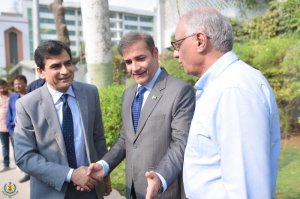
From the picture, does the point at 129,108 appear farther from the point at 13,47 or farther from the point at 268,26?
the point at 13,47

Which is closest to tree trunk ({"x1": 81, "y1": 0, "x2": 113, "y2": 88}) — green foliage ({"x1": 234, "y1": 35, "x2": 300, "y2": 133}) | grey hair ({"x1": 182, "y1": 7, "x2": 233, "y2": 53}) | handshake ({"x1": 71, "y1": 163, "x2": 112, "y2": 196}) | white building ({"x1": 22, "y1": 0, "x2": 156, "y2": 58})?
green foliage ({"x1": 234, "y1": 35, "x2": 300, "y2": 133})

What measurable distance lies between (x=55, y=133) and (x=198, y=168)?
1.21m

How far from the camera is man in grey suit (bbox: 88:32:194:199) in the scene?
234 cm

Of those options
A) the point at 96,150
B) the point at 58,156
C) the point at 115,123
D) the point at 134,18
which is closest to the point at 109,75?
the point at 115,123

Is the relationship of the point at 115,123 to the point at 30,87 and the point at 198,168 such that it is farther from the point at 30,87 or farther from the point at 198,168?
the point at 198,168

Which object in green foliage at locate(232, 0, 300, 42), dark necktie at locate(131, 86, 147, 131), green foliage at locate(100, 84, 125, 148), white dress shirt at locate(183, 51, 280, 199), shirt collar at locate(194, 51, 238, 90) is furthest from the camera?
green foliage at locate(232, 0, 300, 42)

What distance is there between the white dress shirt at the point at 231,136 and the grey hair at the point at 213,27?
57 mm

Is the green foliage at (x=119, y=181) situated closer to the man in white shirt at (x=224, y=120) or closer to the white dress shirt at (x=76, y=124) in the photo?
the white dress shirt at (x=76, y=124)

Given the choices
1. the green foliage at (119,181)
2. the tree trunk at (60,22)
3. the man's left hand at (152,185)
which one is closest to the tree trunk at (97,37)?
the green foliage at (119,181)

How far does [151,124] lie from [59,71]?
0.75 metres

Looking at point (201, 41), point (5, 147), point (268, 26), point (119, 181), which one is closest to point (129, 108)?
point (201, 41)

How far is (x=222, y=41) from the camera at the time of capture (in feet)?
5.41

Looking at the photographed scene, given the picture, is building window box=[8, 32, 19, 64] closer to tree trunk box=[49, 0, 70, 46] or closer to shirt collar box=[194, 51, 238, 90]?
tree trunk box=[49, 0, 70, 46]

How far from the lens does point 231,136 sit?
1433mm
